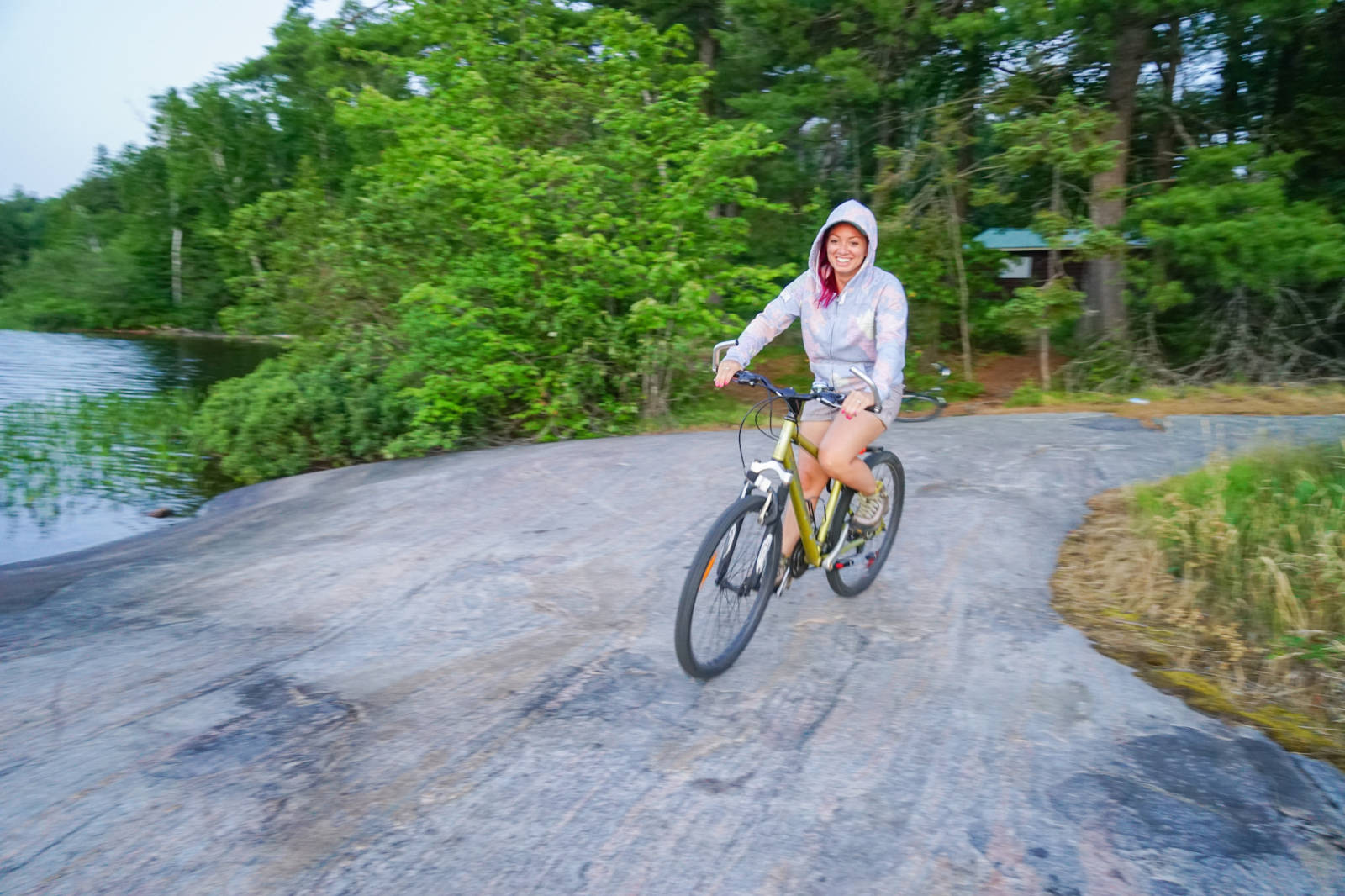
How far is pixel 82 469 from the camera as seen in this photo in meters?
10.6

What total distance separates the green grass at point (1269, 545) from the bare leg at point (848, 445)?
1719 millimetres

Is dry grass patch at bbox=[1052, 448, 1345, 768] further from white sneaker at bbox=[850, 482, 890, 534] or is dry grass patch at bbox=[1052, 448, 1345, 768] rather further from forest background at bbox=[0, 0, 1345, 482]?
forest background at bbox=[0, 0, 1345, 482]

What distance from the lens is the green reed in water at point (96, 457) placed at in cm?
943

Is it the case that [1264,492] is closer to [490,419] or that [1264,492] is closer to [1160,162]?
[490,419]

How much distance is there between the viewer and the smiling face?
4.16 metres

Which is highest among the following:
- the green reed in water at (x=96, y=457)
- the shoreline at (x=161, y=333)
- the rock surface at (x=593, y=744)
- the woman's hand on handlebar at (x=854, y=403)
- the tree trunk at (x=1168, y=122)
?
the tree trunk at (x=1168, y=122)

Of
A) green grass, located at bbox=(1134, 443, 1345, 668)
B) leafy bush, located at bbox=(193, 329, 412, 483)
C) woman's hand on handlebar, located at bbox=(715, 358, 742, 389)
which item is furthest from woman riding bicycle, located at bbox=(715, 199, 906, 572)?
leafy bush, located at bbox=(193, 329, 412, 483)

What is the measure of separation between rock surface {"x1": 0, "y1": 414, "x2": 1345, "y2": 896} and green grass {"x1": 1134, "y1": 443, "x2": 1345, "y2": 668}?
715mm

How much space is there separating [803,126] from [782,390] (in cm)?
1736

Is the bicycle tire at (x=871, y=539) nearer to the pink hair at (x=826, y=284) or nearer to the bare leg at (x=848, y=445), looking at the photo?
the bare leg at (x=848, y=445)

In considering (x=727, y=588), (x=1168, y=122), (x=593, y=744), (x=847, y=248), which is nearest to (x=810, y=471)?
(x=727, y=588)

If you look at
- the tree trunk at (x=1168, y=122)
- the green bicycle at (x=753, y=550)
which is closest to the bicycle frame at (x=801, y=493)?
the green bicycle at (x=753, y=550)

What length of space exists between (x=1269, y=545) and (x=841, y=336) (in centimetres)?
227

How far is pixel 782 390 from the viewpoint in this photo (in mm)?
3953
